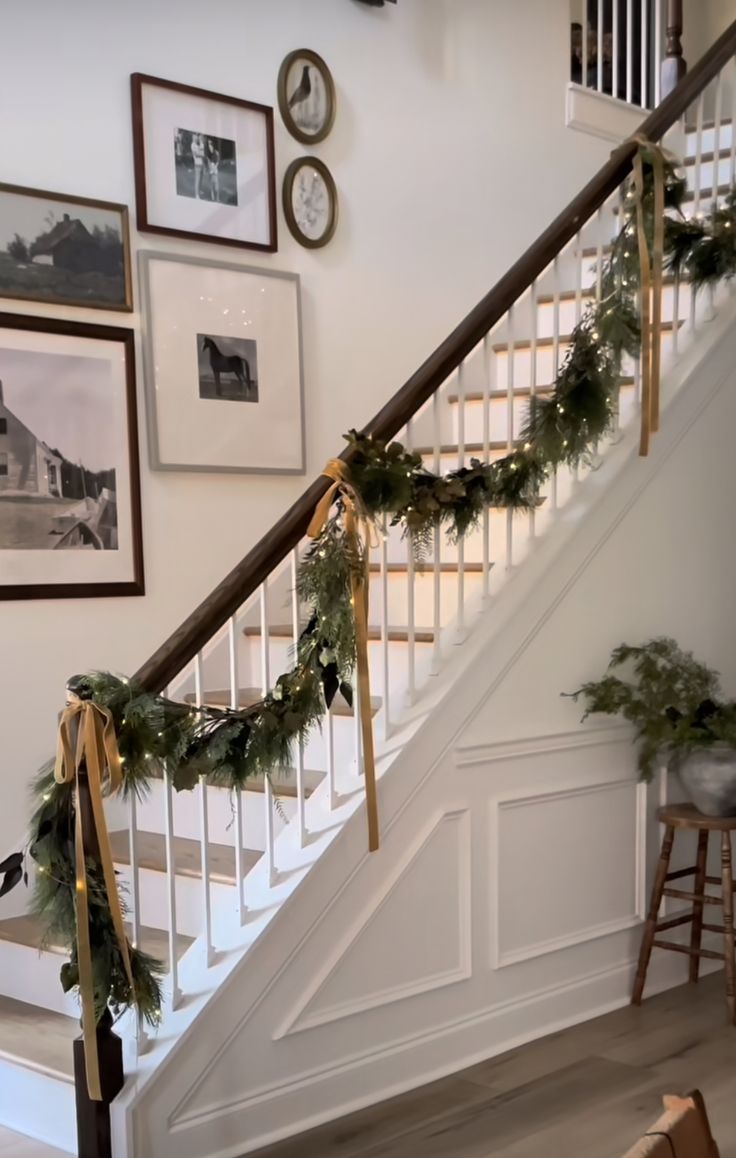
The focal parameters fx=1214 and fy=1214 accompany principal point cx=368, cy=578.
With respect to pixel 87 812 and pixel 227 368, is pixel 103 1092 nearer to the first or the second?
pixel 87 812

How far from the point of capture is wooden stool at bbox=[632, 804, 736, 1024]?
3.58m

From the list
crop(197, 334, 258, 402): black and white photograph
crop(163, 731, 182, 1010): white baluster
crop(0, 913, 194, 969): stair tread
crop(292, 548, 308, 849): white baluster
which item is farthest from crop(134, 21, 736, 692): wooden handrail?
crop(197, 334, 258, 402): black and white photograph

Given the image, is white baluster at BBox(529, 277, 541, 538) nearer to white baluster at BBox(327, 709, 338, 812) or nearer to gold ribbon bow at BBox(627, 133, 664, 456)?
gold ribbon bow at BBox(627, 133, 664, 456)

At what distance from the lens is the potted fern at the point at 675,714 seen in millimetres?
3641

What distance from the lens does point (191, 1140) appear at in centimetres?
272

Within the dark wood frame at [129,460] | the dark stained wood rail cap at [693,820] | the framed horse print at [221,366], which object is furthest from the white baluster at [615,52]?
the dark stained wood rail cap at [693,820]

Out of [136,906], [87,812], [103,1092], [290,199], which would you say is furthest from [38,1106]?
[290,199]

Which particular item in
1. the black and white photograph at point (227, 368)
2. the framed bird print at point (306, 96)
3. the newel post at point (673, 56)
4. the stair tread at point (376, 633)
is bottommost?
the stair tread at point (376, 633)

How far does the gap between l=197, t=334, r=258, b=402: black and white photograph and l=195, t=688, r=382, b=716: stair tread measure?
99 centimetres

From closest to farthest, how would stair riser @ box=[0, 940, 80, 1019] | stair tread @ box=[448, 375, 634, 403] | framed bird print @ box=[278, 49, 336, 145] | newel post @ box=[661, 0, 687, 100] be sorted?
1. stair riser @ box=[0, 940, 80, 1019]
2. stair tread @ box=[448, 375, 634, 403]
3. framed bird print @ box=[278, 49, 336, 145]
4. newel post @ box=[661, 0, 687, 100]

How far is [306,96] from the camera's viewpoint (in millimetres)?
4340

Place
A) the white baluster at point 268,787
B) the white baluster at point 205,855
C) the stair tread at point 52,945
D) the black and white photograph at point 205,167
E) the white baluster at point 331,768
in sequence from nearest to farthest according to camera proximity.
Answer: the white baluster at point 205,855
the white baluster at point 268,787
the white baluster at point 331,768
the stair tread at point 52,945
the black and white photograph at point 205,167

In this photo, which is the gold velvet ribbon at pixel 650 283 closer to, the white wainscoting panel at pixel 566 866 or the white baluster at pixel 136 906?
the white wainscoting panel at pixel 566 866

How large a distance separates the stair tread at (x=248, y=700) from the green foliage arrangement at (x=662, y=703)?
2.28 feet
